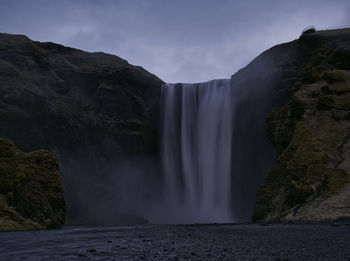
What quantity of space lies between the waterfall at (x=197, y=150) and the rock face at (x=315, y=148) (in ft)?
41.5

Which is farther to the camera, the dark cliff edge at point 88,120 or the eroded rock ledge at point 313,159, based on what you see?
the dark cliff edge at point 88,120

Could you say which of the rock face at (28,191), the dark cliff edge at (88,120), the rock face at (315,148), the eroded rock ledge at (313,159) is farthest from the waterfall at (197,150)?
the rock face at (28,191)

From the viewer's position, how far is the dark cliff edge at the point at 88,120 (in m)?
47.4

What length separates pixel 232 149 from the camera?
48438 mm

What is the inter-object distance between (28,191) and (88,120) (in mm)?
29014

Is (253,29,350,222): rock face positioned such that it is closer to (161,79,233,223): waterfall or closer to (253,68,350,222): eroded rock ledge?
(253,68,350,222): eroded rock ledge

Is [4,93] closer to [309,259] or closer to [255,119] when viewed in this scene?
[255,119]

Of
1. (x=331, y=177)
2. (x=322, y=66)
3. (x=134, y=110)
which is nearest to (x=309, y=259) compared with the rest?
(x=331, y=177)

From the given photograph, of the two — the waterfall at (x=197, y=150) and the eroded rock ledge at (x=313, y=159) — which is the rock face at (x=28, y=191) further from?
the waterfall at (x=197, y=150)

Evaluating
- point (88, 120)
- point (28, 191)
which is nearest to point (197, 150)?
point (88, 120)

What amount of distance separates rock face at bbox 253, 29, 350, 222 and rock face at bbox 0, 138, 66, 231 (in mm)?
15610

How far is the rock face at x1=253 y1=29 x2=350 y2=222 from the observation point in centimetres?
2362

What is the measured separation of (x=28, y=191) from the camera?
26.5m

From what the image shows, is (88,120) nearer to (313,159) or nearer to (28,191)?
(28,191)
